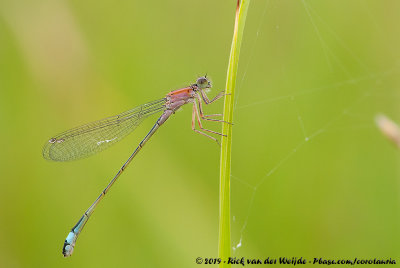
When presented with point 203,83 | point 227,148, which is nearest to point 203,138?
point 203,83

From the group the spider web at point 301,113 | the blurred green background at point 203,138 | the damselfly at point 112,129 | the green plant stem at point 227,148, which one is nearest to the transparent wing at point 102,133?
the damselfly at point 112,129

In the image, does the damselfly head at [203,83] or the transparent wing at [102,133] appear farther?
the transparent wing at [102,133]

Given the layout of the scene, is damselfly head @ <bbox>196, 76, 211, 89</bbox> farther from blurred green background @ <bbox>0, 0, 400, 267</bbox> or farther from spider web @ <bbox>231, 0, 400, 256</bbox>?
blurred green background @ <bbox>0, 0, 400, 267</bbox>

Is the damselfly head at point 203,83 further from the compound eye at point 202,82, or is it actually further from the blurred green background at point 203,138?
the blurred green background at point 203,138

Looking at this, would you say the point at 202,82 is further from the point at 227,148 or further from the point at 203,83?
the point at 227,148

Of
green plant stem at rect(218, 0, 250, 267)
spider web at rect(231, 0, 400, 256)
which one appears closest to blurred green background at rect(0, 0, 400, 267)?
spider web at rect(231, 0, 400, 256)

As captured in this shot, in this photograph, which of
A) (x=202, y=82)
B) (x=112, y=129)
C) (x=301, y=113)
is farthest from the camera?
(x=112, y=129)
